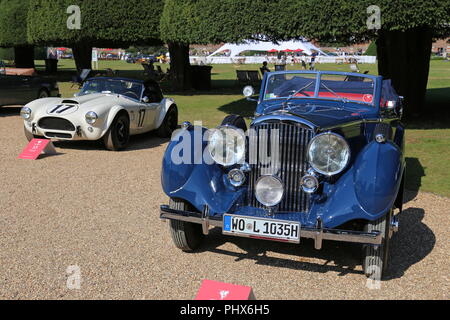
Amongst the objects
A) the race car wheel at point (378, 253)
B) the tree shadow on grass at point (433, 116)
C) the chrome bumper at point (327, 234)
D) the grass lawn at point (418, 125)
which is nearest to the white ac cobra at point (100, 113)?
the grass lawn at point (418, 125)

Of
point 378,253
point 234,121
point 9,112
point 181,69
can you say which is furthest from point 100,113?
point 181,69

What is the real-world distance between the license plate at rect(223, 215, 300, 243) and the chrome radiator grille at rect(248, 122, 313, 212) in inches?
17.3

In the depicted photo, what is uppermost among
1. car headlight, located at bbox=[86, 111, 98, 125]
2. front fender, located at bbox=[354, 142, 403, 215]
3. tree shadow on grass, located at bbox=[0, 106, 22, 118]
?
front fender, located at bbox=[354, 142, 403, 215]

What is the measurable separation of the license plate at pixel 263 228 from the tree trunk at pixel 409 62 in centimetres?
1107

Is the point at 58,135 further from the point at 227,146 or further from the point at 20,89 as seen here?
the point at 20,89

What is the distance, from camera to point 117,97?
395 inches

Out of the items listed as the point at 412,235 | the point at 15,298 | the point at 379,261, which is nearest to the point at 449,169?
the point at 412,235

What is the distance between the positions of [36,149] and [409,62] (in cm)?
1039

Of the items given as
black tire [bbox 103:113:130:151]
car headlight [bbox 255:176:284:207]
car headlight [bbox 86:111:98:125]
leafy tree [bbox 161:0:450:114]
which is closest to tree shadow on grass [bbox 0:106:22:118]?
leafy tree [bbox 161:0:450:114]

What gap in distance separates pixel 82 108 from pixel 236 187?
17.9 feet

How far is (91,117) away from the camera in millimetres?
8891

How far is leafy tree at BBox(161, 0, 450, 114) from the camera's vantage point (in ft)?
35.6

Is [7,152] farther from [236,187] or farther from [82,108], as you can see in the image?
[236,187]

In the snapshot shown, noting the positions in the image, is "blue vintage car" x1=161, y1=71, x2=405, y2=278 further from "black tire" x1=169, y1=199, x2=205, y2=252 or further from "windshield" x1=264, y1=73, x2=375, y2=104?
"windshield" x1=264, y1=73, x2=375, y2=104
